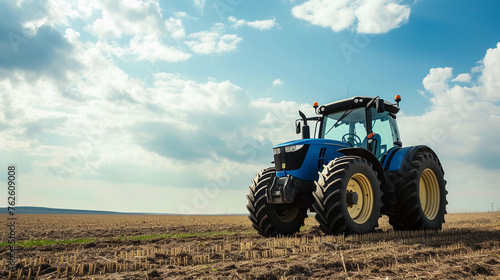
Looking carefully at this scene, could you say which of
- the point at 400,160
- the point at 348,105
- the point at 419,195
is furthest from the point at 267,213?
the point at 419,195

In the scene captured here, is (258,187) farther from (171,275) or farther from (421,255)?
(171,275)

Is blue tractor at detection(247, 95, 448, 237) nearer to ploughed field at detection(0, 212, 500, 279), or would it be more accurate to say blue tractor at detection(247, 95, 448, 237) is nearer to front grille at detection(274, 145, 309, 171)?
front grille at detection(274, 145, 309, 171)

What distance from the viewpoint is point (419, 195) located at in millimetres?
9305

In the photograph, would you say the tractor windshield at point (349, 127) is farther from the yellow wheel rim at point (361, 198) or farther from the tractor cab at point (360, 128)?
the yellow wheel rim at point (361, 198)

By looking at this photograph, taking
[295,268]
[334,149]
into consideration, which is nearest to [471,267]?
[295,268]

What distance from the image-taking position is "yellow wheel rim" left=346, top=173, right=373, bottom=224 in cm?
791

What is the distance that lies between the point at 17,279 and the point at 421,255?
5.64m

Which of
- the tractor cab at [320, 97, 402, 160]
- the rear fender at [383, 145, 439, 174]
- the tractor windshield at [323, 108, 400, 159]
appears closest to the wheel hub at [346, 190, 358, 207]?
the tractor cab at [320, 97, 402, 160]

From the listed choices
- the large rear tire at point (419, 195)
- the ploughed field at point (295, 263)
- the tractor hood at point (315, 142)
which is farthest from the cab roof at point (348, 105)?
the ploughed field at point (295, 263)

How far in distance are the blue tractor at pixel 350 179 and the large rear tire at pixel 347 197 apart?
2 cm

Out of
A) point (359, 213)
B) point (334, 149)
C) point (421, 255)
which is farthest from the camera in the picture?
point (334, 149)

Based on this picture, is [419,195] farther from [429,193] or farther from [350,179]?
[350,179]

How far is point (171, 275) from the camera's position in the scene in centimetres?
471

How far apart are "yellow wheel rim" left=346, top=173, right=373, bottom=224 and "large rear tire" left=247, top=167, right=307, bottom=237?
1.40 m
